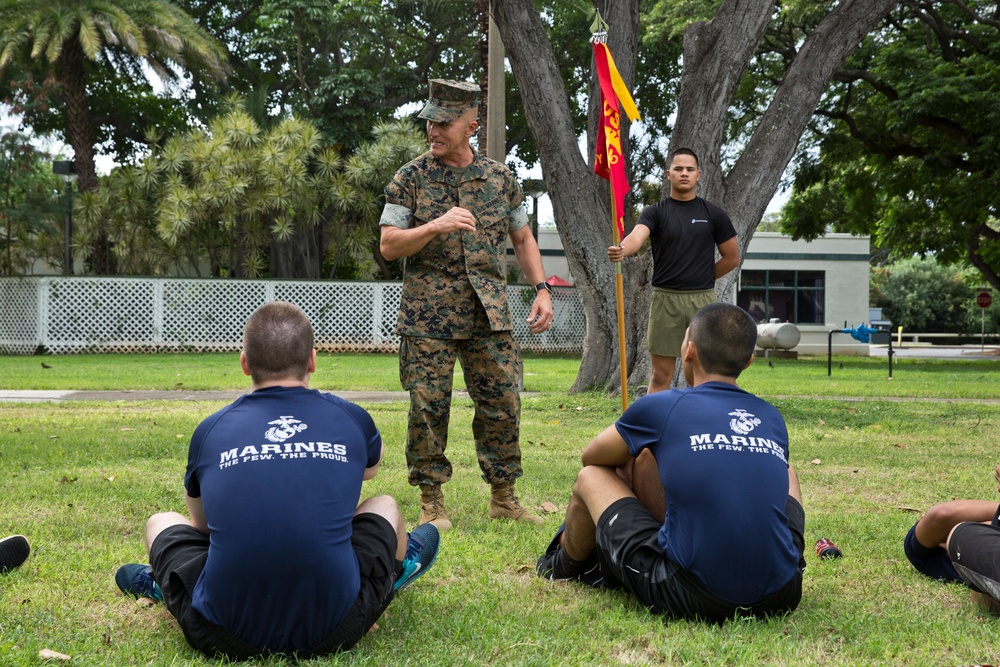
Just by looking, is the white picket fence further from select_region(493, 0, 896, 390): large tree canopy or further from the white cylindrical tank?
select_region(493, 0, 896, 390): large tree canopy

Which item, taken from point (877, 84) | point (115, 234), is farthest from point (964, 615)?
point (115, 234)

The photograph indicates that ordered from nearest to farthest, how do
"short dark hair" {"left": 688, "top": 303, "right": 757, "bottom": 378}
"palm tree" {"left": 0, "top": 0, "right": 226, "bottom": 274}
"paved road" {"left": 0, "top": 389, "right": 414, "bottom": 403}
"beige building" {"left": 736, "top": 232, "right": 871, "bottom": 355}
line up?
1. "short dark hair" {"left": 688, "top": 303, "right": 757, "bottom": 378}
2. "paved road" {"left": 0, "top": 389, "right": 414, "bottom": 403}
3. "palm tree" {"left": 0, "top": 0, "right": 226, "bottom": 274}
4. "beige building" {"left": 736, "top": 232, "right": 871, "bottom": 355}

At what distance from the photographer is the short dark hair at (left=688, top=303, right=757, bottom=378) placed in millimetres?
3426

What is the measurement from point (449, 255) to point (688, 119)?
6599 millimetres

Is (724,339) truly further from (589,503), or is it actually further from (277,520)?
(277,520)

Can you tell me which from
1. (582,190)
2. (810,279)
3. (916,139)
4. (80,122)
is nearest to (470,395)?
(582,190)

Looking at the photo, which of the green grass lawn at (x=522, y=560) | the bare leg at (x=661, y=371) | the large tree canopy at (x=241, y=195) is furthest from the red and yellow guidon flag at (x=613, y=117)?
the large tree canopy at (x=241, y=195)

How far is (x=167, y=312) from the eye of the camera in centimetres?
2391

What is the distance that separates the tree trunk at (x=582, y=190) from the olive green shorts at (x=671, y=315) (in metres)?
4.03

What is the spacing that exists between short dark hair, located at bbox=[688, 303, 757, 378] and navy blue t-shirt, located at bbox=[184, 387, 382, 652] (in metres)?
1.31

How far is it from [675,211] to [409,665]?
4.82 m

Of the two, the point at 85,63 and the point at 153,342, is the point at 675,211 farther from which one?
the point at 85,63

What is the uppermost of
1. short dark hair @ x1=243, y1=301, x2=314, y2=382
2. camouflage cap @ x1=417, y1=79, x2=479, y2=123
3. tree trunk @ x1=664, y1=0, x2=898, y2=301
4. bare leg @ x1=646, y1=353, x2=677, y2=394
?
tree trunk @ x1=664, y1=0, x2=898, y2=301

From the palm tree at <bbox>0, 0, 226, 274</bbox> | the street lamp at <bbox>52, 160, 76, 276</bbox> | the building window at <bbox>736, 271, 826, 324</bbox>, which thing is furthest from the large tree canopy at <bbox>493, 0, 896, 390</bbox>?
the building window at <bbox>736, 271, 826, 324</bbox>
